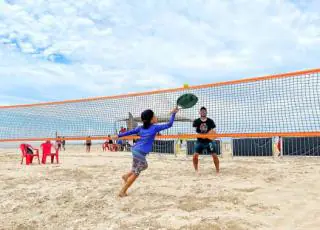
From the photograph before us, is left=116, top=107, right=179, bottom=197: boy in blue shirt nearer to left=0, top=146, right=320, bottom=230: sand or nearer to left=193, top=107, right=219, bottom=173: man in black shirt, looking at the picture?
left=0, top=146, right=320, bottom=230: sand

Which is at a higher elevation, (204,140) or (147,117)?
(147,117)

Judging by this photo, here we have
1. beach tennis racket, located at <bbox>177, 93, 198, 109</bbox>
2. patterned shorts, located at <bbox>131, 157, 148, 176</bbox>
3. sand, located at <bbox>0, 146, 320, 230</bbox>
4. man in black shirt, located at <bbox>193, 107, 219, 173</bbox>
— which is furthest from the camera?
man in black shirt, located at <bbox>193, 107, 219, 173</bbox>

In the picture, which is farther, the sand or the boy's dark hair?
the boy's dark hair

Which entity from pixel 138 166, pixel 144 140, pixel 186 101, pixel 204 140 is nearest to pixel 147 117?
pixel 144 140

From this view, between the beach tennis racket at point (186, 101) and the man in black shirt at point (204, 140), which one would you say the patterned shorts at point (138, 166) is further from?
the man in black shirt at point (204, 140)

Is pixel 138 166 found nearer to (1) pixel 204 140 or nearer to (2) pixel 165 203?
(2) pixel 165 203

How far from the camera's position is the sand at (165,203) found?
13.0 feet

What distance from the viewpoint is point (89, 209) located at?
4676 mm

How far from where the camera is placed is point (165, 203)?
188 inches

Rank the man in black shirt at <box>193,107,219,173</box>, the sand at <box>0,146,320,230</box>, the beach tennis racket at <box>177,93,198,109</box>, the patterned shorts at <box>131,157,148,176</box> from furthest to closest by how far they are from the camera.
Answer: the man in black shirt at <box>193,107,219,173</box>
the beach tennis racket at <box>177,93,198,109</box>
the patterned shorts at <box>131,157,148,176</box>
the sand at <box>0,146,320,230</box>

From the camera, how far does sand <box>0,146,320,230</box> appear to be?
3955 mm

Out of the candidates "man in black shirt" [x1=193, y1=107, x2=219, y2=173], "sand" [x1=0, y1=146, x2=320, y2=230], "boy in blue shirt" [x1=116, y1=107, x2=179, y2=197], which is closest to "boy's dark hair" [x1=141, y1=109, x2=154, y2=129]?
"boy in blue shirt" [x1=116, y1=107, x2=179, y2=197]

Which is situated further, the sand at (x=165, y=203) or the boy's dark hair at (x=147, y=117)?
the boy's dark hair at (x=147, y=117)

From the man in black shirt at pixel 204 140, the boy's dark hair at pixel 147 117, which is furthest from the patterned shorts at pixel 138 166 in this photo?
the man in black shirt at pixel 204 140
